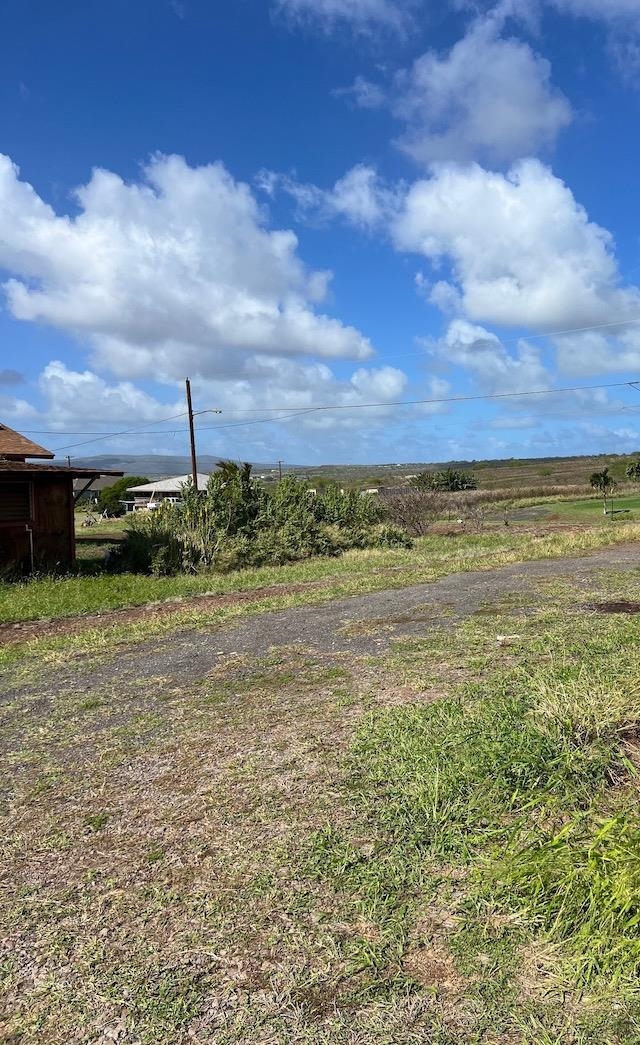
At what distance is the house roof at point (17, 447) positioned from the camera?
17.1m

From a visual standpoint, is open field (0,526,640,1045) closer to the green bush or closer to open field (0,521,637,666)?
open field (0,521,637,666)

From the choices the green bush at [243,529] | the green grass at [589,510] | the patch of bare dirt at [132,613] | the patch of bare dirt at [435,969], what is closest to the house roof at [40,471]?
the green bush at [243,529]

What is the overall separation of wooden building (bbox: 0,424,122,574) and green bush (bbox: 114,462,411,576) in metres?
1.57

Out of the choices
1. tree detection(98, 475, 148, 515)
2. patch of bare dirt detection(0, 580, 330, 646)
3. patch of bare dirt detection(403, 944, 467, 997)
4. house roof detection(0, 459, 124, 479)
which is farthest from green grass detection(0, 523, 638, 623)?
tree detection(98, 475, 148, 515)

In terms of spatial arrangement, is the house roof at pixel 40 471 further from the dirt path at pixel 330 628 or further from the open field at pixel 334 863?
the open field at pixel 334 863

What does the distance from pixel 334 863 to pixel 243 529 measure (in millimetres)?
14431

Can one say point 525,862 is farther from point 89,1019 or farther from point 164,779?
point 164,779

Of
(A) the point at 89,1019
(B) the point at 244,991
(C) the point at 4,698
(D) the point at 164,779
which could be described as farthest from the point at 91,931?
(C) the point at 4,698

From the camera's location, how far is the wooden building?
13.6 meters

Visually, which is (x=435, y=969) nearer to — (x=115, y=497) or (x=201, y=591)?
(x=201, y=591)

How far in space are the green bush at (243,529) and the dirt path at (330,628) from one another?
15.7ft

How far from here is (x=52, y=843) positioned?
3.02m

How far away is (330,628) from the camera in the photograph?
7.59 metres

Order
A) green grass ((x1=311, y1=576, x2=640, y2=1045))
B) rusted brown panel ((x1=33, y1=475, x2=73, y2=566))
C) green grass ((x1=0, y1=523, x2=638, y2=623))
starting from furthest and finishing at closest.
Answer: rusted brown panel ((x1=33, y1=475, x2=73, y2=566))
green grass ((x1=0, y1=523, x2=638, y2=623))
green grass ((x1=311, y1=576, x2=640, y2=1045))
